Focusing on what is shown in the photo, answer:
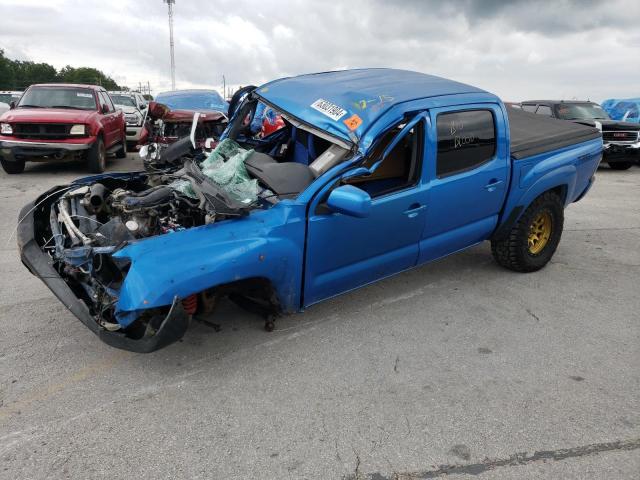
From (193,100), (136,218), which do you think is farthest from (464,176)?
(193,100)

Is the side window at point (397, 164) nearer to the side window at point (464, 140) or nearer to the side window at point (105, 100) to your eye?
the side window at point (464, 140)

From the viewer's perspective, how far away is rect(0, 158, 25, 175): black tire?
31.7 feet

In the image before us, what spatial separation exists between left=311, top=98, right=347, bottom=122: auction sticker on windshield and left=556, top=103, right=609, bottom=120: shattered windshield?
35.8 ft

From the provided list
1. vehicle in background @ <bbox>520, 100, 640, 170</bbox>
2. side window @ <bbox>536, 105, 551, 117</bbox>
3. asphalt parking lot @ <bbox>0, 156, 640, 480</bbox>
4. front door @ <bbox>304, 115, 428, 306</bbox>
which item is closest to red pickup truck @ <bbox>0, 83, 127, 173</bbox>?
asphalt parking lot @ <bbox>0, 156, 640, 480</bbox>

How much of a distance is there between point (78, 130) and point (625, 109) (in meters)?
18.3

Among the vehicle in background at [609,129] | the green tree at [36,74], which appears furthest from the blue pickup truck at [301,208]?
the green tree at [36,74]

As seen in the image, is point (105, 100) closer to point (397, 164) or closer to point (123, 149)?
point (123, 149)

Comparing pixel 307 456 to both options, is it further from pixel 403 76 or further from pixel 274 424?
pixel 403 76

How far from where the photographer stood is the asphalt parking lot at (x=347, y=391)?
2.42m

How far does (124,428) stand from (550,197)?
4.22 m

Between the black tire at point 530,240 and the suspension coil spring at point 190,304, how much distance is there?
3055 mm

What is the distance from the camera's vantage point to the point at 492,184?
4.19m

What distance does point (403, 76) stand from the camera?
4.27 m

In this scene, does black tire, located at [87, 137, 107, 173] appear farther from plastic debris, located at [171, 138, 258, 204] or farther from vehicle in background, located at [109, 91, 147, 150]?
plastic debris, located at [171, 138, 258, 204]
